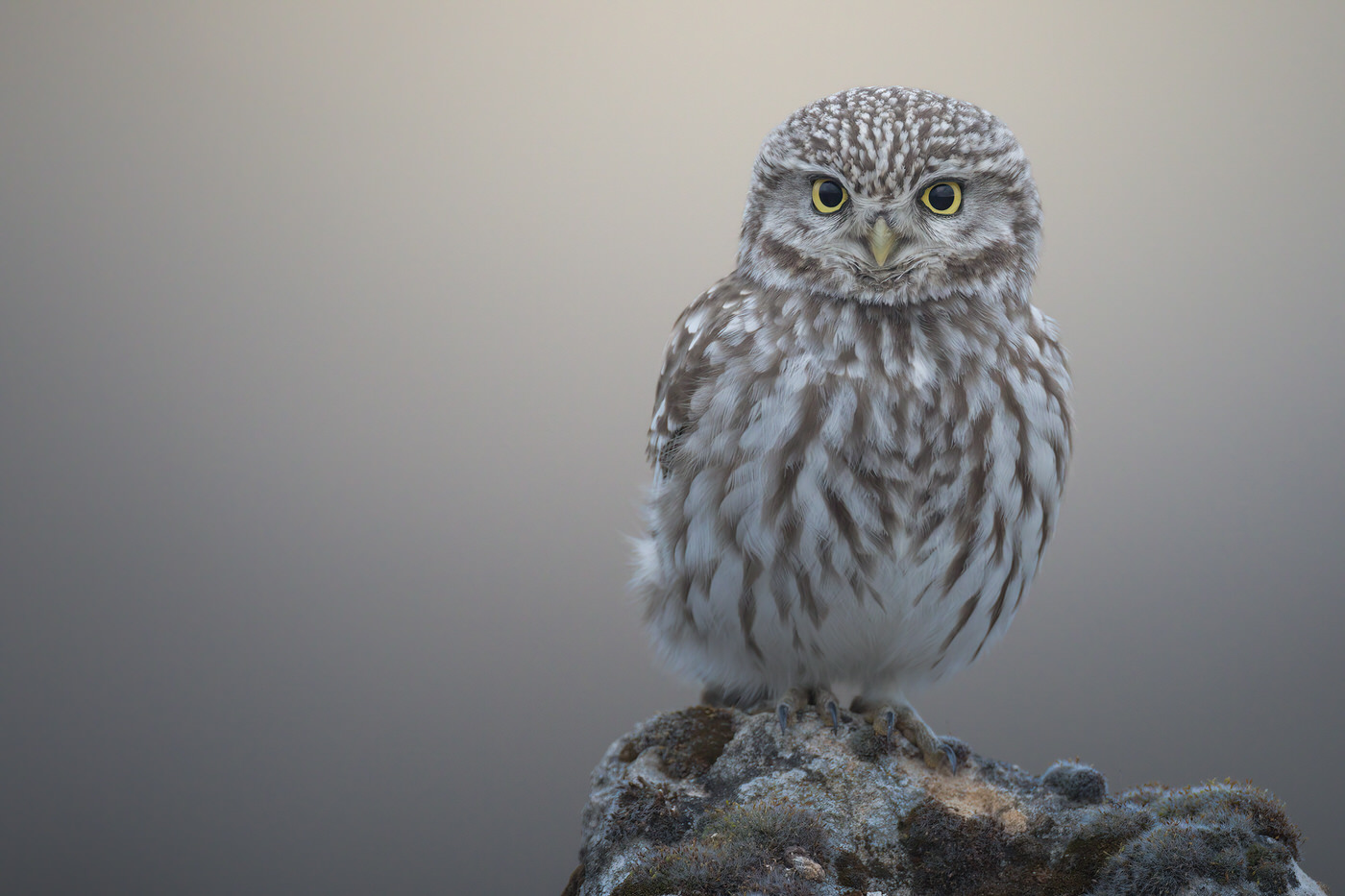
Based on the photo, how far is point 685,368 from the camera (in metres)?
2.64

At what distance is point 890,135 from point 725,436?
0.83 metres

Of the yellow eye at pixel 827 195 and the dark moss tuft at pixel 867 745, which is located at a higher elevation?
the yellow eye at pixel 827 195

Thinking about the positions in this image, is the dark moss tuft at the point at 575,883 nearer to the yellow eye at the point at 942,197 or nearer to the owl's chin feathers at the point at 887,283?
the owl's chin feathers at the point at 887,283

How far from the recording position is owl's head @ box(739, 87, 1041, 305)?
2271 millimetres

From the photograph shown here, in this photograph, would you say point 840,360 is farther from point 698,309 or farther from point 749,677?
point 749,677

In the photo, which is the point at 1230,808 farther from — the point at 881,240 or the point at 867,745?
the point at 881,240

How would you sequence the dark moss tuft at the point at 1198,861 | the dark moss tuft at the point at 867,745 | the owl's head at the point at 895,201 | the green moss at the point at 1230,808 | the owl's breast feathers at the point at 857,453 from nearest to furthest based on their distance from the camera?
the dark moss tuft at the point at 1198,861, the green moss at the point at 1230,808, the owl's head at the point at 895,201, the owl's breast feathers at the point at 857,453, the dark moss tuft at the point at 867,745

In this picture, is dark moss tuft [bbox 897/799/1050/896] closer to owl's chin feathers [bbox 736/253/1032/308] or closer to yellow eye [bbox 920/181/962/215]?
owl's chin feathers [bbox 736/253/1032/308]

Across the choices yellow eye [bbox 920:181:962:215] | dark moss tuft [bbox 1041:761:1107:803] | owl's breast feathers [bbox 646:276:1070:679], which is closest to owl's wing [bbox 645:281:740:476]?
owl's breast feathers [bbox 646:276:1070:679]

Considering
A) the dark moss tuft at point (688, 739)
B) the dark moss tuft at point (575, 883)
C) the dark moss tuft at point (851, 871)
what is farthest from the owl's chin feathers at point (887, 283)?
the dark moss tuft at point (575, 883)

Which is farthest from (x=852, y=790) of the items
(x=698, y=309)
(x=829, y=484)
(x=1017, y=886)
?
(x=698, y=309)

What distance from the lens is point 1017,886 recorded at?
2.21 m

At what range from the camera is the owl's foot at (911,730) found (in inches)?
102

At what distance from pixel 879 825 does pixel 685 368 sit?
4.13 feet
